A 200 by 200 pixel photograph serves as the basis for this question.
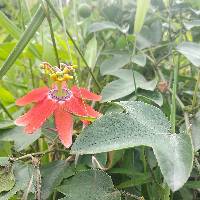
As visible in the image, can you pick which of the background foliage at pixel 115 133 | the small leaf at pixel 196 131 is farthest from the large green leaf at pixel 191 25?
the small leaf at pixel 196 131

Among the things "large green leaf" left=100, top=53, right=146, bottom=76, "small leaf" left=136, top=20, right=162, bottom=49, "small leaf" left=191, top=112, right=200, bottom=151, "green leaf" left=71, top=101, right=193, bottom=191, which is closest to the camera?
"green leaf" left=71, top=101, right=193, bottom=191

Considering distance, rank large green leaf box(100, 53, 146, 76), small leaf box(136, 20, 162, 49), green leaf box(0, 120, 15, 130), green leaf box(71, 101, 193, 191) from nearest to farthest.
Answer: green leaf box(71, 101, 193, 191) → green leaf box(0, 120, 15, 130) → large green leaf box(100, 53, 146, 76) → small leaf box(136, 20, 162, 49)

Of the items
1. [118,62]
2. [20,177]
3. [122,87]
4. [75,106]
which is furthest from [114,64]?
[20,177]

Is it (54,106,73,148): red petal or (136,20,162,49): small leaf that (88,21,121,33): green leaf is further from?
(54,106,73,148): red petal

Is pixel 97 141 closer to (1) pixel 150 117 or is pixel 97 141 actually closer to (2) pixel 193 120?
(1) pixel 150 117

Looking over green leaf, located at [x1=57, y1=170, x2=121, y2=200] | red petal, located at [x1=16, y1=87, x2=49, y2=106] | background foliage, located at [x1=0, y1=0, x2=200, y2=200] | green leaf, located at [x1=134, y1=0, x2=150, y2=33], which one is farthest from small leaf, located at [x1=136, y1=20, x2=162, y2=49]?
green leaf, located at [x1=57, y1=170, x2=121, y2=200]

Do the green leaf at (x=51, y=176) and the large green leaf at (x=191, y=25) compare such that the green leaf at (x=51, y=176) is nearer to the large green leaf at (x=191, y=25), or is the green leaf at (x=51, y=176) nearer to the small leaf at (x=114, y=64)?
the small leaf at (x=114, y=64)
